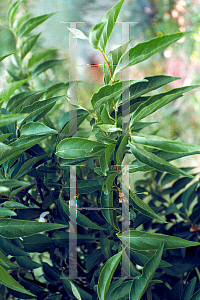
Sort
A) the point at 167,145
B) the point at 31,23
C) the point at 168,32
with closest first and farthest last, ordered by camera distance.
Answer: the point at 167,145
the point at 31,23
the point at 168,32

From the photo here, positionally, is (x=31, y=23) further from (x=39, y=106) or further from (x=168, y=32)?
(x=168, y=32)

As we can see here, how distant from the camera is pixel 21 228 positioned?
0.49 ft

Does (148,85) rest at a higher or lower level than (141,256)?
higher

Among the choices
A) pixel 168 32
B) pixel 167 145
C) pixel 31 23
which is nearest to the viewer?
pixel 167 145

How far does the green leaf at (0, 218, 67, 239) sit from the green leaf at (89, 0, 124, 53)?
4.3 inches

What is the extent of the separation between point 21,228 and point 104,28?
12 cm

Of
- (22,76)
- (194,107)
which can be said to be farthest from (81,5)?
(22,76)

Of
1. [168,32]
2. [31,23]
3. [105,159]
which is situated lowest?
[105,159]

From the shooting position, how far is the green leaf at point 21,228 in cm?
15

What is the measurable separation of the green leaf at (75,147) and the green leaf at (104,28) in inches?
2.3

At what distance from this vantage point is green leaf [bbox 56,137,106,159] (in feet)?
0.48

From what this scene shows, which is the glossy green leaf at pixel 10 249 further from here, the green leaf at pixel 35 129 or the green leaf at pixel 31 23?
the green leaf at pixel 31 23

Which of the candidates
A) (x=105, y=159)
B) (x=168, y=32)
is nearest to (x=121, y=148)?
(x=105, y=159)

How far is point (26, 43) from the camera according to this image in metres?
0.28
